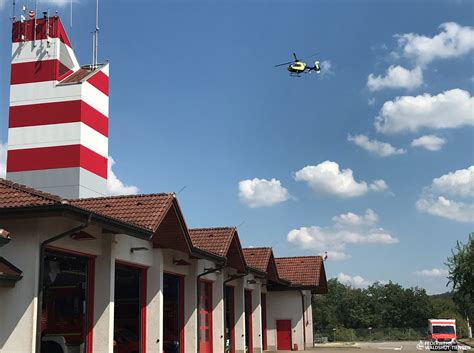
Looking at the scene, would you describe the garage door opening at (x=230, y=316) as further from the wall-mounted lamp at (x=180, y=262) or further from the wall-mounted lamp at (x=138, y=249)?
the wall-mounted lamp at (x=138, y=249)

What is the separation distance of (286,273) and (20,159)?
18114 millimetres

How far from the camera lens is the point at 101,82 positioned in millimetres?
30125

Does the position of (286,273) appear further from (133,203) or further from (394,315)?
(394,315)

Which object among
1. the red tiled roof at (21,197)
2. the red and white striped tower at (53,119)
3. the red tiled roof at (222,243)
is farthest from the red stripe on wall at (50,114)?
the red tiled roof at (21,197)

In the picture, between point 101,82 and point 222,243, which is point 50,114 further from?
point 222,243

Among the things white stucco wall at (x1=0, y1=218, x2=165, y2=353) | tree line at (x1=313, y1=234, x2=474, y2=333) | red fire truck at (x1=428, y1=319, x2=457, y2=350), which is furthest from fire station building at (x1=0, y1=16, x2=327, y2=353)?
→ tree line at (x1=313, y1=234, x2=474, y2=333)

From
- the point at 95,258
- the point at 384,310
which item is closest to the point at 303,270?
the point at 95,258

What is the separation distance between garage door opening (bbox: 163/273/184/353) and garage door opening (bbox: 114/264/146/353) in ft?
4.44

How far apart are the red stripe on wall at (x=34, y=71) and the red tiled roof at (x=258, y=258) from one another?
12.3 m

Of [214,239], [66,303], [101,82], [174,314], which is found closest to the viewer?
[66,303]

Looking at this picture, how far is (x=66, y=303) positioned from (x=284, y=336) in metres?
21.1

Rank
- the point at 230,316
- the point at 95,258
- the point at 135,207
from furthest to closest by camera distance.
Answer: the point at 230,316 < the point at 135,207 < the point at 95,258

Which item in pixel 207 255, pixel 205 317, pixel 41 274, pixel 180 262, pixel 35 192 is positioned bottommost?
pixel 205 317

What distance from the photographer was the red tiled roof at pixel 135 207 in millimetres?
14930
